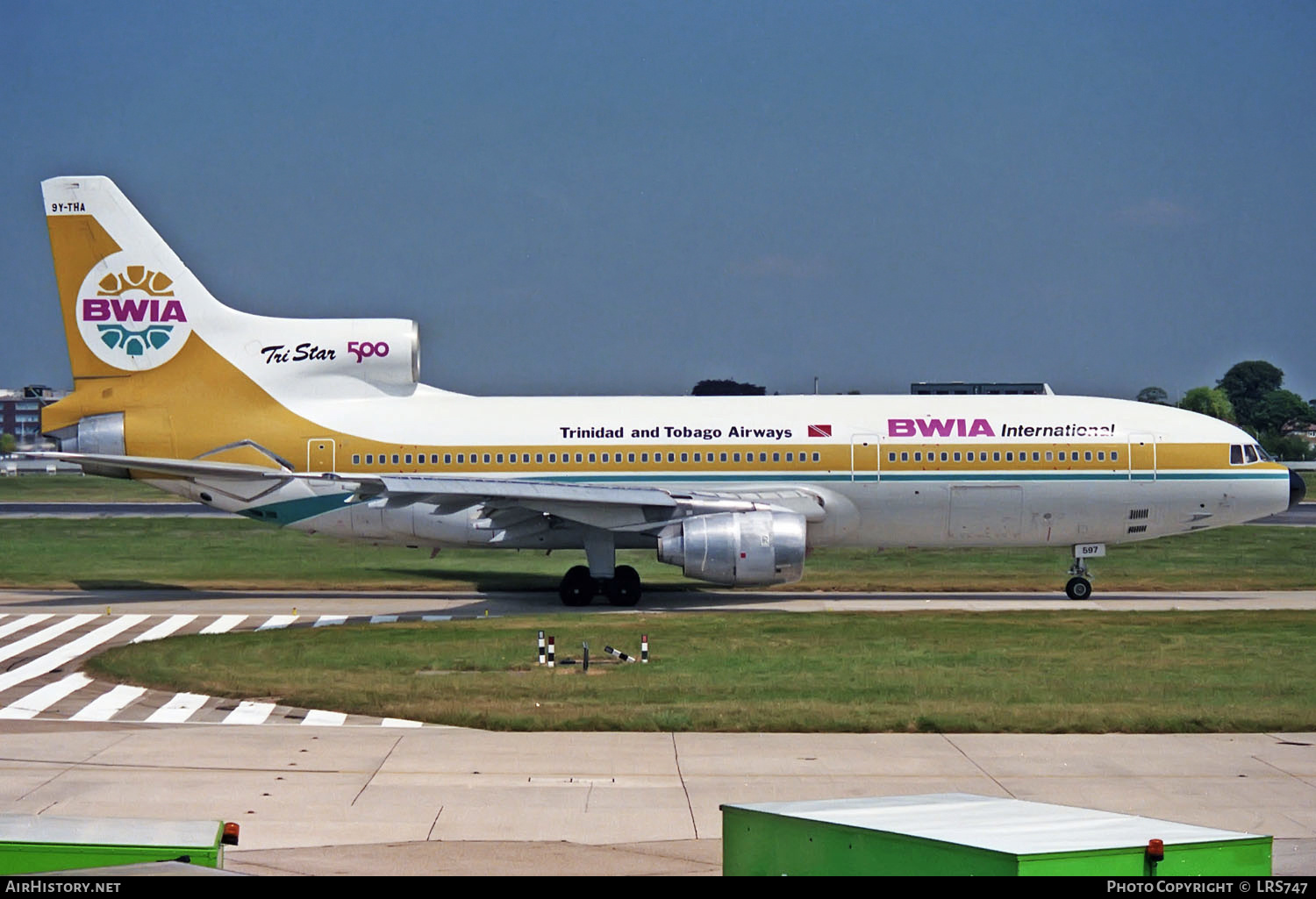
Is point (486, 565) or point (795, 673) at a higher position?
point (486, 565)

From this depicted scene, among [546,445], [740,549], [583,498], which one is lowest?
[740,549]

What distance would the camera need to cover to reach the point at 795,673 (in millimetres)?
23031

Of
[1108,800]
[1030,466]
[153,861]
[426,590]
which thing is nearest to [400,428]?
[426,590]

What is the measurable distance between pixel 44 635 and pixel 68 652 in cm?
252

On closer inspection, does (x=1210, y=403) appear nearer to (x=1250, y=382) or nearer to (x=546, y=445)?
(x=1250, y=382)

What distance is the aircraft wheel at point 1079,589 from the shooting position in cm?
3562

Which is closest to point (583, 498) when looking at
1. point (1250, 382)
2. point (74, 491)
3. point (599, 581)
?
point (599, 581)

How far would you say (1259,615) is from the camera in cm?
3066

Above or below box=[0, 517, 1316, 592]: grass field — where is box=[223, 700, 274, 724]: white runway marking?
below

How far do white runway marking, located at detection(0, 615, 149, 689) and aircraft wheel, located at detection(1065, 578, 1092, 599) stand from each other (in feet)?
68.4

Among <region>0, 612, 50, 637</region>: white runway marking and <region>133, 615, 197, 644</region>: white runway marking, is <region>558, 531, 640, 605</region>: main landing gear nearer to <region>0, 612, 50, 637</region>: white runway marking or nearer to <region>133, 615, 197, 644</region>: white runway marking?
<region>133, 615, 197, 644</region>: white runway marking

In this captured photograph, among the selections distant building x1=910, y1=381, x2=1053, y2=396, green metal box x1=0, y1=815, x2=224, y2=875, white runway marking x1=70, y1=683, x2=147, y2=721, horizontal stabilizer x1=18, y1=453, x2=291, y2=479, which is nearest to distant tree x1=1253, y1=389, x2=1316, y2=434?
distant building x1=910, y1=381, x2=1053, y2=396

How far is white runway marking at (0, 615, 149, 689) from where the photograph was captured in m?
23.1

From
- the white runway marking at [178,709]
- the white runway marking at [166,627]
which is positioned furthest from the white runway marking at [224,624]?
the white runway marking at [178,709]
